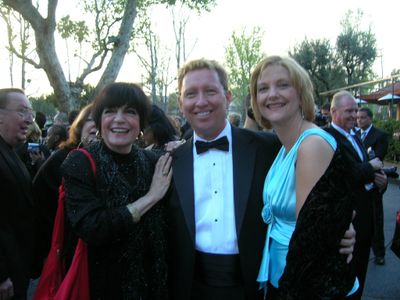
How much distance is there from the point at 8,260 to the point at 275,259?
184cm

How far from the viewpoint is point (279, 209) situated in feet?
6.38

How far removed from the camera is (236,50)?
1570 inches

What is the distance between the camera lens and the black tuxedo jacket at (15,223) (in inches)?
102

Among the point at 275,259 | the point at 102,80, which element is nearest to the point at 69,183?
the point at 275,259

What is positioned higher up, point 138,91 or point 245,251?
→ point 138,91

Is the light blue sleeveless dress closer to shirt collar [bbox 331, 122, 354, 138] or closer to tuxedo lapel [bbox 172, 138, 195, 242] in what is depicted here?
tuxedo lapel [bbox 172, 138, 195, 242]

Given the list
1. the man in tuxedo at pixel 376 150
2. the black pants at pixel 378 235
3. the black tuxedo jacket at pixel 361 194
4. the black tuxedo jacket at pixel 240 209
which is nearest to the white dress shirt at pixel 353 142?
the black tuxedo jacket at pixel 361 194

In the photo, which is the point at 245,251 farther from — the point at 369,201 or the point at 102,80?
the point at 102,80

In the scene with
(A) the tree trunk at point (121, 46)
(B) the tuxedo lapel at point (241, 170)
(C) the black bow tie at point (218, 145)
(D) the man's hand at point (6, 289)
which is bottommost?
(D) the man's hand at point (6, 289)

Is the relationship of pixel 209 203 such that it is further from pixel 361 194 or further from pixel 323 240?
pixel 361 194

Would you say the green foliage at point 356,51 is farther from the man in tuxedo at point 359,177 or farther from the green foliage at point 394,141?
the man in tuxedo at point 359,177

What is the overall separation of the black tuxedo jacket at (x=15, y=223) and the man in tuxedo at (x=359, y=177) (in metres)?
2.61

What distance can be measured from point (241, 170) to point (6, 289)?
1.74 m

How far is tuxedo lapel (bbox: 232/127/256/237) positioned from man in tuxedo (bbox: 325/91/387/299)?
125cm
